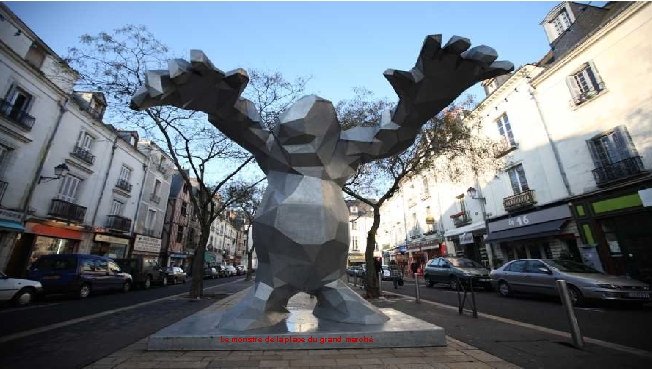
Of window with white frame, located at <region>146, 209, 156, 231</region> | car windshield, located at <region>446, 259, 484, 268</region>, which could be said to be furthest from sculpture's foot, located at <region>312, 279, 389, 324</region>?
window with white frame, located at <region>146, 209, 156, 231</region>

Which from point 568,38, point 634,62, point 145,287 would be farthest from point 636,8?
point 145,287

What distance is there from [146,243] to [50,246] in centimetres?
1003

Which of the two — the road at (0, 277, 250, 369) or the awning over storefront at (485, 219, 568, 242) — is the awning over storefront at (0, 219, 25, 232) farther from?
the awning over storefront at (485, 219, 568, 242)

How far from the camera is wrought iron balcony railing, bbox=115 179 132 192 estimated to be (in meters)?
23.4

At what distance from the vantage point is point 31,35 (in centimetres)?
1583

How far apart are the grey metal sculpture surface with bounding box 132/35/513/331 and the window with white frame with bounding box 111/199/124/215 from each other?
2358 cm

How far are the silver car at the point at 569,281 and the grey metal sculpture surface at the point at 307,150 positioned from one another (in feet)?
19.1

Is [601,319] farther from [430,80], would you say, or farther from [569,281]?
[430,80]

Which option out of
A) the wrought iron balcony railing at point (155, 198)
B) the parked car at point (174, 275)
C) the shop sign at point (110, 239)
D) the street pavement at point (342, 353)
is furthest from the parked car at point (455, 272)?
the wrought iron balcony railing at point (155, 198)

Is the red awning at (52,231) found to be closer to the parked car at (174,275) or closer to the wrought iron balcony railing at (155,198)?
the parked car at (174,275)

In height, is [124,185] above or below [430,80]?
above

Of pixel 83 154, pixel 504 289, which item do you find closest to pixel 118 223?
pixel 83 154

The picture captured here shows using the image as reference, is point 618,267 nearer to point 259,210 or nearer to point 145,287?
point 259,210

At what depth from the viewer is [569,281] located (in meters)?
9.19
